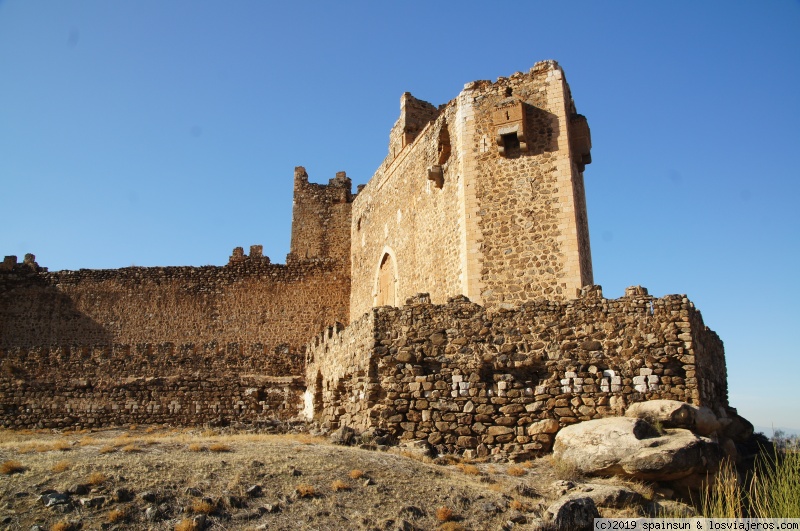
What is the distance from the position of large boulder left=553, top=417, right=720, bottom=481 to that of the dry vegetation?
482 millimetres

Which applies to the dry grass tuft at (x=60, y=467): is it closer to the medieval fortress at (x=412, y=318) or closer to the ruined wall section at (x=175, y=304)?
the medieval fortress at (x=412, y=318)

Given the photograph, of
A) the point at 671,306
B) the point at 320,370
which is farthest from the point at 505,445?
the point at 320,370

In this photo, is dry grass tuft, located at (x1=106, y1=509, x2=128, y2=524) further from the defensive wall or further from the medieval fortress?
the defensive wall

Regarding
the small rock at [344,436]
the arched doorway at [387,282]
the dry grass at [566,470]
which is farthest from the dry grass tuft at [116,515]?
the arched doorway at [387,282]

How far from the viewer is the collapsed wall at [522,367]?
33.7 ft

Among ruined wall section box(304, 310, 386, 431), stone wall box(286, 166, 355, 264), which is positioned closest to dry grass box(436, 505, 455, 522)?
ruined wall section box(304, 310, 386, 431)

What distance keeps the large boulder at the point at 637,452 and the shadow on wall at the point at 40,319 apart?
21.2m

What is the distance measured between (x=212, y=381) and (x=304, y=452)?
8.23 meters

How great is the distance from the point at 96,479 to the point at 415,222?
12.4m

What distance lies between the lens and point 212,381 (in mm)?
16922

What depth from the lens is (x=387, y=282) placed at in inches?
845

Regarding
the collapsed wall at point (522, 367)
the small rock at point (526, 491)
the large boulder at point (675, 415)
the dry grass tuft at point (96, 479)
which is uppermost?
the collapsed wall at point (522, 367)

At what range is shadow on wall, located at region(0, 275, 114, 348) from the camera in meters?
26.0

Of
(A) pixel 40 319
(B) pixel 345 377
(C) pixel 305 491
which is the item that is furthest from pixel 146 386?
(A) pixel 40 319
